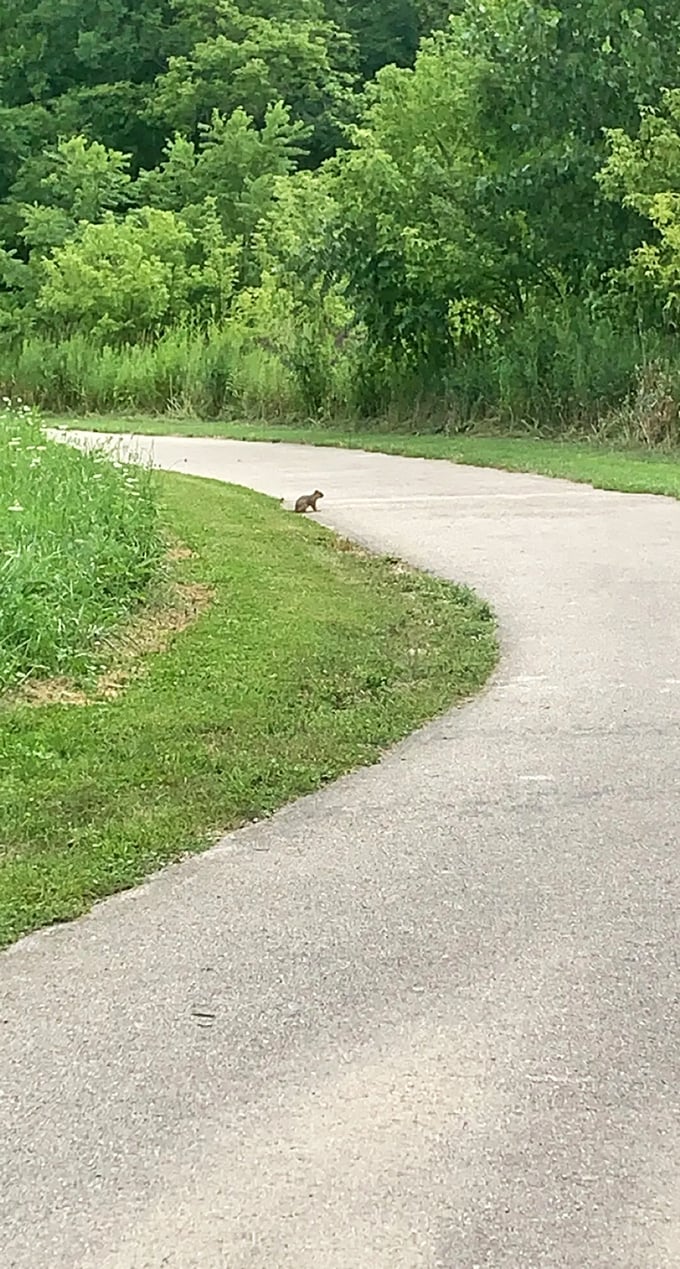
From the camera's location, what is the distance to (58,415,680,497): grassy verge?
14.0 metres

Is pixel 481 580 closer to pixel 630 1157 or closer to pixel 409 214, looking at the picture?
pixel 630 1157

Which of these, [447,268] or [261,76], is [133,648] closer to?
[447,268]

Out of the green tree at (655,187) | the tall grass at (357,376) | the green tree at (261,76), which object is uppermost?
the green tree at (261,76)

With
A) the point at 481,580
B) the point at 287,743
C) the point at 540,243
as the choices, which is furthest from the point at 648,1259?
the point at 540,243

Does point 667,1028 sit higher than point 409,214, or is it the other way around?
point 409,214

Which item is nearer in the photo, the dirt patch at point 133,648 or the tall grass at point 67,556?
the dirt patch at point 133,648

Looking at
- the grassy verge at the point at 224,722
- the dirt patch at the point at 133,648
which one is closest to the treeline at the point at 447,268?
the grassy verge at the point at 224,722

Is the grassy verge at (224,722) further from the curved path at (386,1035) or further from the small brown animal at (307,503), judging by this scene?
the small brown animal at (307,503)

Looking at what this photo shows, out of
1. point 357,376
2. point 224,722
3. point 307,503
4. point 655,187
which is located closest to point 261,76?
point 357,376

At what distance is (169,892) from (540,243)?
17987mm

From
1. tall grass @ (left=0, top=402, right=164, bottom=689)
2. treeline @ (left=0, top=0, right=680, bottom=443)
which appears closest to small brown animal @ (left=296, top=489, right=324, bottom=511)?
tall grass @ (left=0, top=402, right=164, bottom=689)

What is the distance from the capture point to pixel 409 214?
2153 centimetres

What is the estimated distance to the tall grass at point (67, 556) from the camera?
623 cm

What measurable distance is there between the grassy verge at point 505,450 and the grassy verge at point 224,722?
577cm
